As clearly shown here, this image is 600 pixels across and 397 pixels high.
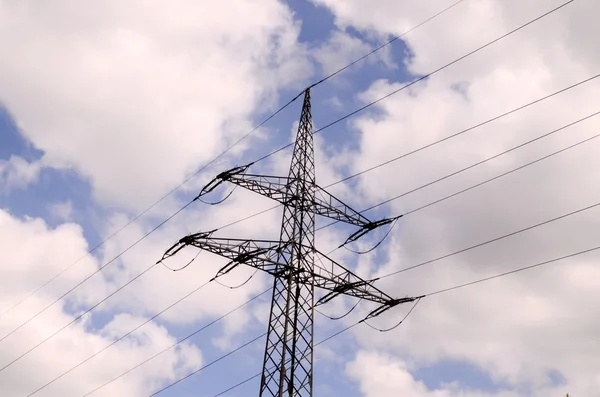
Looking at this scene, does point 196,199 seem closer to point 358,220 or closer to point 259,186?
point 259,186

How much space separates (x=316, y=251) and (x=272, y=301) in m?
2.99

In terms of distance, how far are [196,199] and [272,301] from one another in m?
7.49

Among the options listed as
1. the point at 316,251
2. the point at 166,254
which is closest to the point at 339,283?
the point at 316,251

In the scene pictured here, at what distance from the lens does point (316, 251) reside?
2845 centimetres

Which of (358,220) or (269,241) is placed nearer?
(269,241)

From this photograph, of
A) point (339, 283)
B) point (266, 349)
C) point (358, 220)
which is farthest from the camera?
point (358, 220)

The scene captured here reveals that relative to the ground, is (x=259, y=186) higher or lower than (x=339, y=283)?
higher

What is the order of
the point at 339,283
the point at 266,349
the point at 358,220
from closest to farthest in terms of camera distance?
the point at 266,349 → the point at 339,283 → the point at 358,220

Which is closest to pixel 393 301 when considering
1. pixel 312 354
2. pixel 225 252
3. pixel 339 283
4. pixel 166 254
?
pixel 339 283

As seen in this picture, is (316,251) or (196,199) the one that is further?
(196,199)

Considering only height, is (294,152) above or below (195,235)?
above

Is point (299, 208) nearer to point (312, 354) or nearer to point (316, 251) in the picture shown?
point (316, 251)

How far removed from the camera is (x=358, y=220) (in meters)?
30.9

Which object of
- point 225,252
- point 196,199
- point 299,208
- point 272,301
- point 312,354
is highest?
point 196,199
